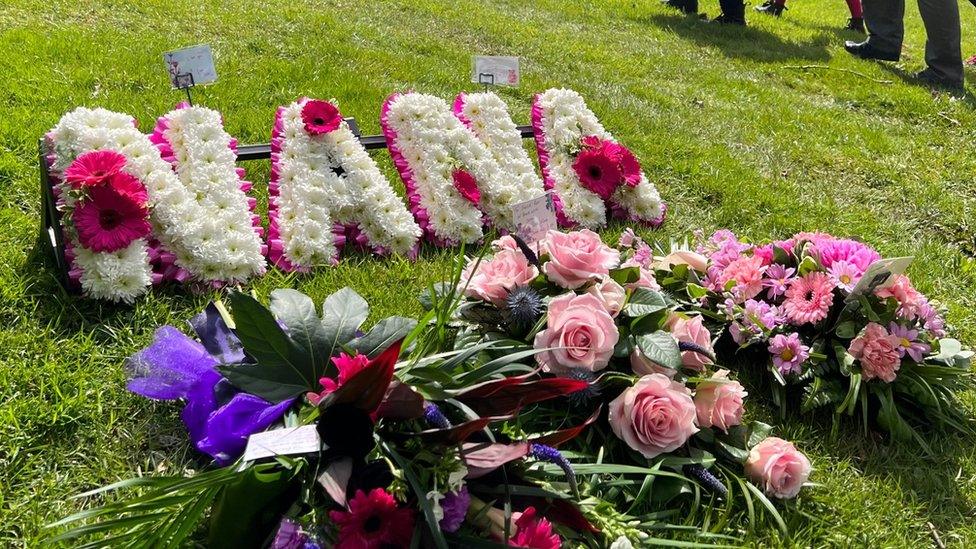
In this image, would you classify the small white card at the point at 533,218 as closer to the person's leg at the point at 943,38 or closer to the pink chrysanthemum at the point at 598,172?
the pink chrysanthemum at the point at 598,172

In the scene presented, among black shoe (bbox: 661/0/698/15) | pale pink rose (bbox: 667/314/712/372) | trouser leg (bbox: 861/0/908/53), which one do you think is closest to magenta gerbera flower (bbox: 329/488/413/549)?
pale pink rose (bbox: 667/314/712/372)

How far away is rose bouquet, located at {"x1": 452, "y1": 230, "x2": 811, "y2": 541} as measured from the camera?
1658 millimetres

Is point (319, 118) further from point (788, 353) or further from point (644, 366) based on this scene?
point (788, 353)

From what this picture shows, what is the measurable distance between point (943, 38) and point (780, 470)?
579cm

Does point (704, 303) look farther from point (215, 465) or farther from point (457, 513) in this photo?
point (215, 465)

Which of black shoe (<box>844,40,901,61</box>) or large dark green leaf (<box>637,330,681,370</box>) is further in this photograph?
black shoe (<box>844,40,901,61</box>)

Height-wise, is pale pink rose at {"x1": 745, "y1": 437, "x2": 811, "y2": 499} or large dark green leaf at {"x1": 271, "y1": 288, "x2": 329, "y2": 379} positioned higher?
large dark green leaf at {"x1": 271, "y1": 288, "x2": 329, "y2": 379}

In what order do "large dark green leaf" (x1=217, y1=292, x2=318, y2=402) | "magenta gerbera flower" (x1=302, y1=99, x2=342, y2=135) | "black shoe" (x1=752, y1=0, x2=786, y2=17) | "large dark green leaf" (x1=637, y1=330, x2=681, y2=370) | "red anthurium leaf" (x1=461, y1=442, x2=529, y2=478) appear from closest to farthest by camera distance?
1. "red anthurium leaf" (x1=461, y1=442, x2=529, y2=478)
2. "large dark green leaf" (x1=217, y1=292, x2=318, y2=402)
3. "large dark green leaf" (x1=637, y1=330, x2=681, y2=370)
4. "magenta gerbera flower" (x1=302, y1=99, x2=342, y2=135)
5. "black shoe" (x1=752, y1=0, x2=786, y2=17)

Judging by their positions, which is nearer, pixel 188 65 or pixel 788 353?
pixel 788 353

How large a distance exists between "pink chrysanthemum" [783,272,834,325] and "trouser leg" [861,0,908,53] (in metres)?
5.83

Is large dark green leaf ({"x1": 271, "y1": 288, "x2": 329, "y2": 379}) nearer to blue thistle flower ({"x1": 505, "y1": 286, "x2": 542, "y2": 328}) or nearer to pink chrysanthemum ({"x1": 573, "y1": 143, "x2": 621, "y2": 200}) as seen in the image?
blue thistle flower ({"x1": 505, "y1": 286, "x2": 542, "y2": 328})

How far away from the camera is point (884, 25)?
22.3 feet

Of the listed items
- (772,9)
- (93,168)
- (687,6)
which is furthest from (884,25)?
(93,168)

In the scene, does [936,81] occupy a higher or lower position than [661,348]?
lower
